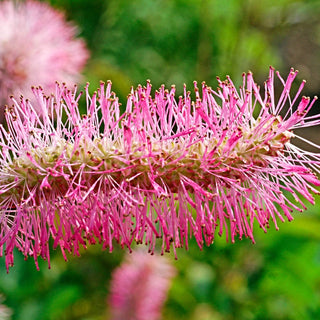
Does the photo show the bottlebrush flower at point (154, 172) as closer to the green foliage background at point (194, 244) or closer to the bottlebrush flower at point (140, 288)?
the green foliage background at point (194, 244)

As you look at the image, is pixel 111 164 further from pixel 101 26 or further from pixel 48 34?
pixel 101 26

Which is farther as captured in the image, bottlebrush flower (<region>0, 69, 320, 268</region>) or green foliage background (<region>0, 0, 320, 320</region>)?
green foliage background (<region>0, 0, 320, 320</region>)

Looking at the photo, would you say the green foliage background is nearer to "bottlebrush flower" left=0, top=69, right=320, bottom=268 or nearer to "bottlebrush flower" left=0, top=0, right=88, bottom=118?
"bottlebrush flower" left=0, top=0, right=88, bottom=118

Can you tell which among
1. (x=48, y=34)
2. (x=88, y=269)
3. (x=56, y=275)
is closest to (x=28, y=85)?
(x=48, y=34)

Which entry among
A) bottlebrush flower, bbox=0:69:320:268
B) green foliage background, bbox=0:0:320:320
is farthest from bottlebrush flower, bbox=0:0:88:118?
bottlebrush flower, bbox=0:69:320:268

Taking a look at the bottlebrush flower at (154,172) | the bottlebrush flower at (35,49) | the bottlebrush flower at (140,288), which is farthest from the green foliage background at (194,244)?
the bottlebrush flower at (154,172)
